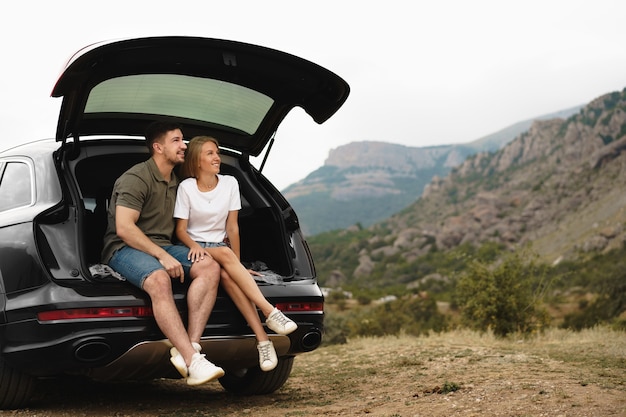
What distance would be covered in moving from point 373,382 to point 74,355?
257 cm

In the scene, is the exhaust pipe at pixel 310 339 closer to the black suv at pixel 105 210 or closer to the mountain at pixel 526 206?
the black suv at pixel 105 210

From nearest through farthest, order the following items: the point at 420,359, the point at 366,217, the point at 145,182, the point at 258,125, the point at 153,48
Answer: the point at 153,48 → the point at 145,182 → the point at 258,125 → the point at 420,359 → the point at 366,217

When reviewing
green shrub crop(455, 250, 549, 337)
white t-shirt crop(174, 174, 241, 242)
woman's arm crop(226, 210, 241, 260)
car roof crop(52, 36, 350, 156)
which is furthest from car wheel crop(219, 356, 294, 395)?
green shrub crop(455, 250, 549, 337)

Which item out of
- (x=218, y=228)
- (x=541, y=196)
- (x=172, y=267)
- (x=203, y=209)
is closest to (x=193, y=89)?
(x=203, y=209)

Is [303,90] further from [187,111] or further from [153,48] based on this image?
[153,48]

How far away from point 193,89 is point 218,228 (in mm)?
972

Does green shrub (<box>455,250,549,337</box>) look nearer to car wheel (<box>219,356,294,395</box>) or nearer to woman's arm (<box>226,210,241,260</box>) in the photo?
car wheel (<box>219,356,294,395</box>)

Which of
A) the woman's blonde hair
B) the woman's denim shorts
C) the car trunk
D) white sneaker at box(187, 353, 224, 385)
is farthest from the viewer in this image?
the car trunk

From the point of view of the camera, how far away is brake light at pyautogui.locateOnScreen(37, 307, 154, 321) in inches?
165

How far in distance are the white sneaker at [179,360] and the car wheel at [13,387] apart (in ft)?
2.98

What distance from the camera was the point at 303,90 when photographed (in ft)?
17.7

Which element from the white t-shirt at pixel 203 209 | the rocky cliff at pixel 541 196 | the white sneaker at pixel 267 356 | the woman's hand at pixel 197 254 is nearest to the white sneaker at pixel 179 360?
the white sneaker at pixel 267 356

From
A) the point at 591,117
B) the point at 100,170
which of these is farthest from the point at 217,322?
the point at 591,117

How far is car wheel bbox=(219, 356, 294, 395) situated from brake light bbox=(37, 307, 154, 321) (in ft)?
4.60
